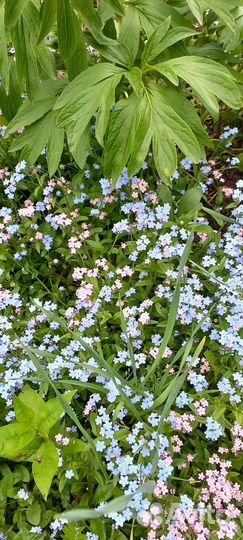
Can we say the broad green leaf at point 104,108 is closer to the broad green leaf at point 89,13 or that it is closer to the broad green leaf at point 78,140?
the broad green leaf at point 78,140

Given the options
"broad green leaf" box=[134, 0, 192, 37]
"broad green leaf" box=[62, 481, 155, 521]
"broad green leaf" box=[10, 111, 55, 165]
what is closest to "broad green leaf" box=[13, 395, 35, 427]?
"broad green leaf" box=[62, 481, 155, 521]

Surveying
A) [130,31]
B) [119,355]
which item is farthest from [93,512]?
[130,31]

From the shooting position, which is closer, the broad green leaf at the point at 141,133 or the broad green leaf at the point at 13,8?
the broad green leaf at the point at 13,8

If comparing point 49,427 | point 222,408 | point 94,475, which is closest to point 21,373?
point 49,427

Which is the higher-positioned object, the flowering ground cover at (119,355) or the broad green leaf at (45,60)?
the broad green leaf at (45,60)

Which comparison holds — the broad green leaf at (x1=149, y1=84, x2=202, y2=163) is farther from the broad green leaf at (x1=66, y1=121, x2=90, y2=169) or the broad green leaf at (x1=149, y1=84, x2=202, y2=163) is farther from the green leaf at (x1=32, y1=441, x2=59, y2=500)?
the green leaf at (x1=32, y1=441, x2=59, y2=500)

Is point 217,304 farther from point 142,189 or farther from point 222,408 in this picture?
point 142,189

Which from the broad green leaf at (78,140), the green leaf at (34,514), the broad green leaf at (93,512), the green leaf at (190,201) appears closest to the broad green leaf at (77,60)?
the broad green leaf at (78,140)
